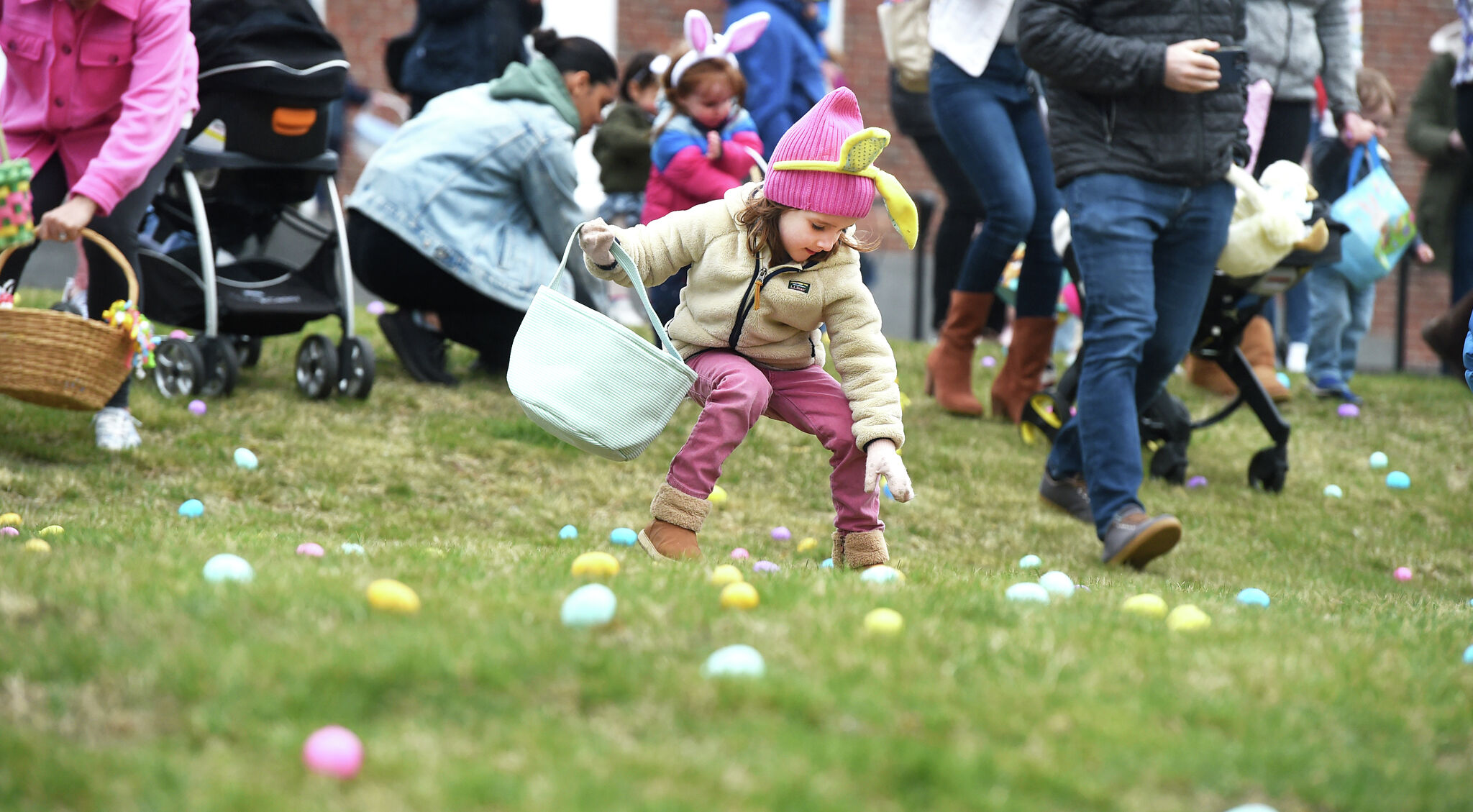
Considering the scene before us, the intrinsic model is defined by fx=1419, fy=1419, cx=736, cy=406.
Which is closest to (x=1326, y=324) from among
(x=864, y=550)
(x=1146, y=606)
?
(x=864, y=550)

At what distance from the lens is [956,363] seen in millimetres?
6711

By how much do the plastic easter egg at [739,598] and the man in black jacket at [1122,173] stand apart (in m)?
1.93

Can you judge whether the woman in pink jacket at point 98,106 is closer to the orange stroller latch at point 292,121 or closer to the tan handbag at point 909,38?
the orange stroller latch at point 292,121

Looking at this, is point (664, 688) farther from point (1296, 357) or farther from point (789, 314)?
point (1296, 357)

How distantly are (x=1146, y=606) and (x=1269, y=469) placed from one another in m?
3.19

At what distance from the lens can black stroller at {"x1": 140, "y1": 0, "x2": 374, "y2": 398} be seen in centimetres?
572

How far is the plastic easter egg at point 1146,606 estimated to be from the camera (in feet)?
10.3

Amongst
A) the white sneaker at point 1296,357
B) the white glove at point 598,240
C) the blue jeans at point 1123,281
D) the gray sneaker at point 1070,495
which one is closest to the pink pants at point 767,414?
the white glove at point 598,240

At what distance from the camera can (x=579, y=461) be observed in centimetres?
561

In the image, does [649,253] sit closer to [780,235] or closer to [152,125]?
[780,235]

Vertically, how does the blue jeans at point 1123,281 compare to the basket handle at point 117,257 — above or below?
above

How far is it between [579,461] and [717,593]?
2767 mm

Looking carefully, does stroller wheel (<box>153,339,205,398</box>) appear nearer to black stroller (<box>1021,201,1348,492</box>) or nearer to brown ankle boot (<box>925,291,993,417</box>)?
brown ankle boot (<box>925,291,993,417</box>)

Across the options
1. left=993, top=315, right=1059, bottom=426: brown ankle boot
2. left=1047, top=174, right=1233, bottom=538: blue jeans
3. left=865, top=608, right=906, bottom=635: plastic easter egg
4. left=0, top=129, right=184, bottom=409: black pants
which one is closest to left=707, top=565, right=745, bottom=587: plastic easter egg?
left=865, top=608, right=906, bottom=635: plastic easter egg
